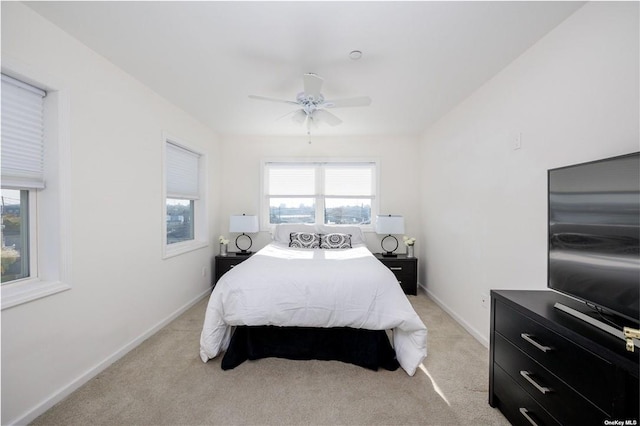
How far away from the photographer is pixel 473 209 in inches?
107

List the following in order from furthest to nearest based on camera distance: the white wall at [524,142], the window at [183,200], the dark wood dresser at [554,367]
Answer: the window at [183,200], the white wall at [524,142], the dark wood dresser at [554,367]

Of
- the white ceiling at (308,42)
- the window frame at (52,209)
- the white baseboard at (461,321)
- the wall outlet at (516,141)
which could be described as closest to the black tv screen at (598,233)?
the wall outlet at (516,141)

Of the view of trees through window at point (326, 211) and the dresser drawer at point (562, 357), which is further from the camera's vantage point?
the view of trees through window at point (326, 211)

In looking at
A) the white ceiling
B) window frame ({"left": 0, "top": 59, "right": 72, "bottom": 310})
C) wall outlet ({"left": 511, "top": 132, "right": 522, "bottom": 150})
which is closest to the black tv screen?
wall outlet ({"left": 511, "top": 132, "right": 522, "bottom": 150})

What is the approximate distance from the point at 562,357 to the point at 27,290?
2.86 meters

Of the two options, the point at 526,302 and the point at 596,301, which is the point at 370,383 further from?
the point at 596,301

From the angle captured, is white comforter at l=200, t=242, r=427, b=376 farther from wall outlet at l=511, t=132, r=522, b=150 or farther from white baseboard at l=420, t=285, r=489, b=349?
wall outlet at l=511, t=132, r=522, b=150

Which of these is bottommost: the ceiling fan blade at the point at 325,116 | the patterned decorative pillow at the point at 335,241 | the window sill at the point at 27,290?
the window sill at the point at 27,290

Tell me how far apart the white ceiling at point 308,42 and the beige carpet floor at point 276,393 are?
2.41 meters

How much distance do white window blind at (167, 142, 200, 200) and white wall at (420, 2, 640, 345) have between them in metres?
3.32

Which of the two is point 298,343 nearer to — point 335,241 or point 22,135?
point 335,241

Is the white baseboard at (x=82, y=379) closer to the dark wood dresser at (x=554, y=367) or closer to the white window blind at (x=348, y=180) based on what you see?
the dark wood dresser at (x=554, y=367)

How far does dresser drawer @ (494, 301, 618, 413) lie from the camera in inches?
39.6

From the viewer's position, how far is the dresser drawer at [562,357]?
1.01 m
